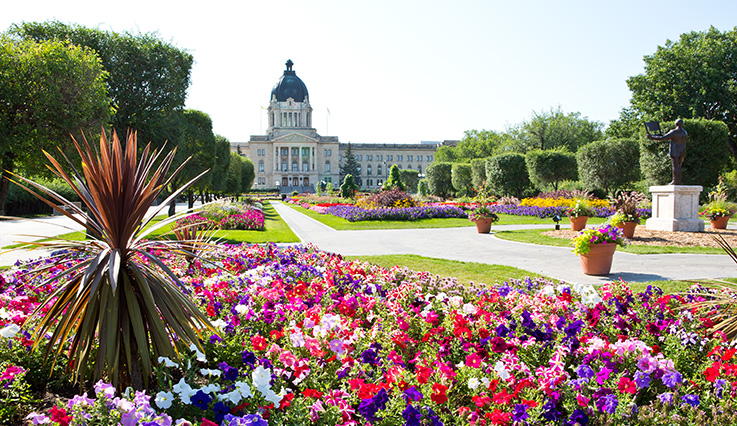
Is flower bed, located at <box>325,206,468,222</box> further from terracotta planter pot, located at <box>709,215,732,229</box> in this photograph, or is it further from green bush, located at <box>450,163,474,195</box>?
green bush, located at <box>450,163,474,195</box>

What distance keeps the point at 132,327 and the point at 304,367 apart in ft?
3.26

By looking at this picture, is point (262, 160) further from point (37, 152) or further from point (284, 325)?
point (284, 325)

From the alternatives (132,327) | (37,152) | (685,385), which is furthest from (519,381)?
(37,152)

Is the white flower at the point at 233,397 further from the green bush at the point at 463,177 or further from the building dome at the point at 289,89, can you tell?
the building dome at the point at 289,89

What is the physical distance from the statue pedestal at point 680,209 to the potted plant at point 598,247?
23.1 ft

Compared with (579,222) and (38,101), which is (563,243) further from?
(38,101)

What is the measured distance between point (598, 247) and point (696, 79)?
28.5m

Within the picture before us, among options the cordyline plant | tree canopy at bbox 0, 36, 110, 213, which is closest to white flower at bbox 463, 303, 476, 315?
the cordyline plant

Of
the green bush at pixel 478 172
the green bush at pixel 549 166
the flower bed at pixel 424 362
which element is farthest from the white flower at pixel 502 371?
the green bush at pixel 478 172

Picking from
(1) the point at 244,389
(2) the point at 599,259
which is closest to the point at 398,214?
(2) the point at 599,259

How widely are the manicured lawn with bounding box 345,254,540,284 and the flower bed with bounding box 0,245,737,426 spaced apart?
2.48 m

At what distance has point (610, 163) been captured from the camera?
26188mm

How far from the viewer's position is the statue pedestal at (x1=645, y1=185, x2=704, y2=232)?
42.0 ft

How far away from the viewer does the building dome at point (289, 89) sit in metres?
106
